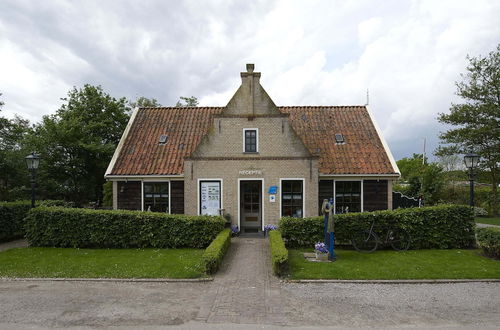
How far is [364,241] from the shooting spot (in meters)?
12.8

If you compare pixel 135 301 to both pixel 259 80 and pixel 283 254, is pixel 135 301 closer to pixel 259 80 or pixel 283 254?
pixel 283 254

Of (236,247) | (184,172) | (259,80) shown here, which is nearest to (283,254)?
(236,247)

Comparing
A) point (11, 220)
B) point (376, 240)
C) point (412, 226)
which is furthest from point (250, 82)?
point (11, 220)

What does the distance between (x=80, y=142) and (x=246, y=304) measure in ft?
60.9

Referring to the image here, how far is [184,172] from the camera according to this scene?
1614cm

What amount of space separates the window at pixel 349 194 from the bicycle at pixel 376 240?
12.8 ft

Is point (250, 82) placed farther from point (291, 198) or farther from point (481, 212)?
point (481, 212)

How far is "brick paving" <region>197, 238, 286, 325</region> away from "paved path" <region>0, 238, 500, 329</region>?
0.02 m

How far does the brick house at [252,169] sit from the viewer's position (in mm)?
16000

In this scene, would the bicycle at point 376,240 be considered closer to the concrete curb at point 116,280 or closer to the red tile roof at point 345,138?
the red tile roof at point 345,138

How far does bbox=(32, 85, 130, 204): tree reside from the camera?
21.6m


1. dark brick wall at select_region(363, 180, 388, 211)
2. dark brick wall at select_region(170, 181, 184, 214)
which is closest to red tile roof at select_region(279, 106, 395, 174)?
dark brick wall at select_region(363, 180, 388, 211)

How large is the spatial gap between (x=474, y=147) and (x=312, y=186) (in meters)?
19.0

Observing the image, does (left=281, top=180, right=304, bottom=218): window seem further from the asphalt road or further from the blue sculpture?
the asphalt road
